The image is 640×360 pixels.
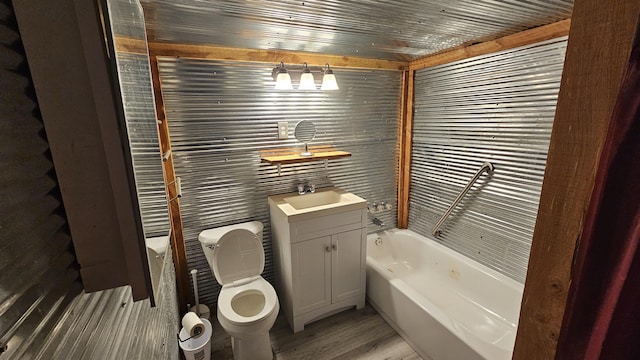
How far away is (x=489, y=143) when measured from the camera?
81.7 inches

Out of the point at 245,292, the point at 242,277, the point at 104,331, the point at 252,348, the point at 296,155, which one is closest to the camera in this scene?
the point at 104,331

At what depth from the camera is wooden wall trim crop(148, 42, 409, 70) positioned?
74.6 inches

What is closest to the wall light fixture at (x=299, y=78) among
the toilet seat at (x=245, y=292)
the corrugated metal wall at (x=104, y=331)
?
the toilet seat at (x=245, y=292)

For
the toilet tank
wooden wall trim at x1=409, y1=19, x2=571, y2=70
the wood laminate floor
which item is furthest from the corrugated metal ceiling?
the wood laminate floor

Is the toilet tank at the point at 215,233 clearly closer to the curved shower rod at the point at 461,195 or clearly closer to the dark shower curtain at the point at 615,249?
the curved shower rod at the point at 461,195

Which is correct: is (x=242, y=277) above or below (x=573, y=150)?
below

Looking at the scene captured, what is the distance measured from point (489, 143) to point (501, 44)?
690 millimetres

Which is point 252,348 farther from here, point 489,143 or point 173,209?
point 489,143

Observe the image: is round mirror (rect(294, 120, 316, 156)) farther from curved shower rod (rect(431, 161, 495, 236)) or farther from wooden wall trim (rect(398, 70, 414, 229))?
curved shower rod (rect(431, 161, 495, 236))

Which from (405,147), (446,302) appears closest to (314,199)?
(405,147)

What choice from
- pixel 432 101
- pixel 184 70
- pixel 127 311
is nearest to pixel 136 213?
pixel 127 311

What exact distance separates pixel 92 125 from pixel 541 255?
3.08 feet

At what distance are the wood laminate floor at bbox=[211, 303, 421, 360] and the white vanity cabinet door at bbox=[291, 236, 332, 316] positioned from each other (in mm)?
184

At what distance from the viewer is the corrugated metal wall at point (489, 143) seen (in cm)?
177
